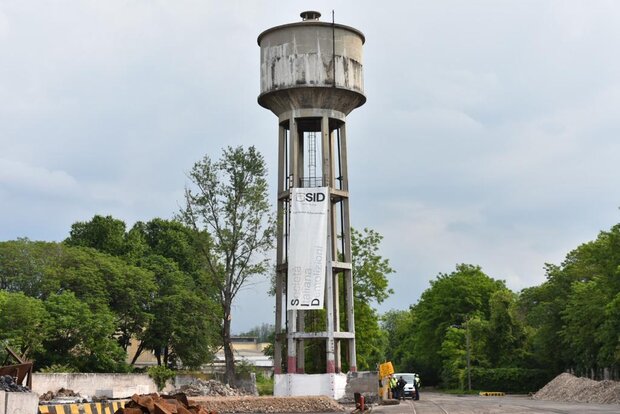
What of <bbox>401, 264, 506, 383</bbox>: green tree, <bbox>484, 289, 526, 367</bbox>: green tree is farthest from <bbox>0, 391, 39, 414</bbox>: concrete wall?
<bbox>401, 264, 506, 383</bbox>: green tree

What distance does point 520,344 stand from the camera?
261 ft

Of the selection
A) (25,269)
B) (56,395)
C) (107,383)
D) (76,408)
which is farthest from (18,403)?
(25,269)

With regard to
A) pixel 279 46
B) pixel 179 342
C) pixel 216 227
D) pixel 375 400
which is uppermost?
pixel 279 46

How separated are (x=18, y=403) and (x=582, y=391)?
130 feet

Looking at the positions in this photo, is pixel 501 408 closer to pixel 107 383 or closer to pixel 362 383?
pixel 362 383

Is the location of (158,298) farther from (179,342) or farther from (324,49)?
(324,49)

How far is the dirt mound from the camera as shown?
36.0 meters

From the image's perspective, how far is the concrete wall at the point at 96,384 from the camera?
38.8 m

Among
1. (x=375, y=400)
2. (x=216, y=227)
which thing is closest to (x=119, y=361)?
(x=216, y=227)

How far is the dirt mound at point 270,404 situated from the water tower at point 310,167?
6016 millimetres

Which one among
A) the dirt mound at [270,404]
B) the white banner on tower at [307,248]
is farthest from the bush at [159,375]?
the dirt mound at [270,404]

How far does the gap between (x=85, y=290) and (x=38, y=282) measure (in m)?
2.98

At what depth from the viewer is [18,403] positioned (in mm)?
19484

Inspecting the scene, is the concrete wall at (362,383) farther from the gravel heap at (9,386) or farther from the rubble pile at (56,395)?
the gravel heap at (9,386)
